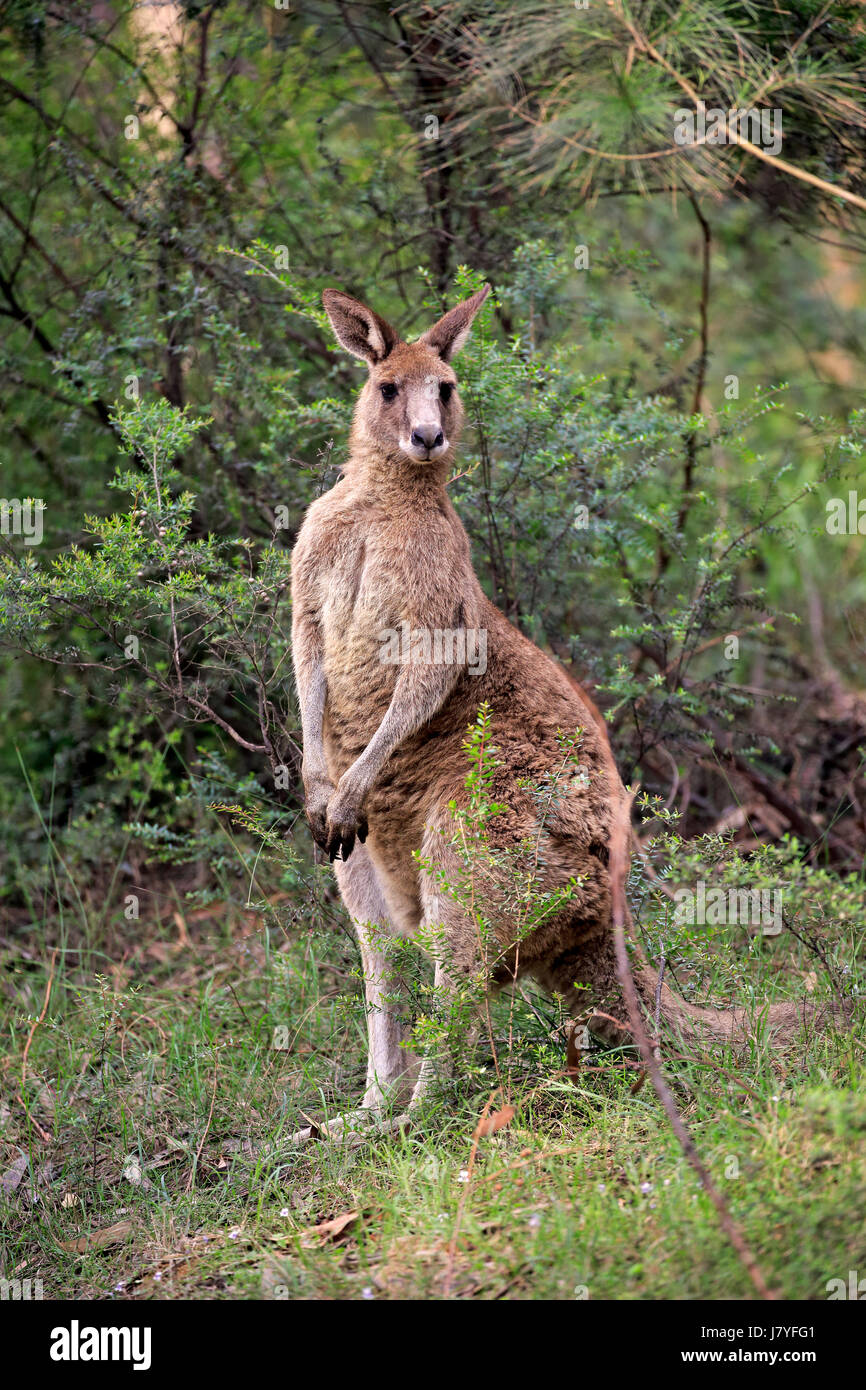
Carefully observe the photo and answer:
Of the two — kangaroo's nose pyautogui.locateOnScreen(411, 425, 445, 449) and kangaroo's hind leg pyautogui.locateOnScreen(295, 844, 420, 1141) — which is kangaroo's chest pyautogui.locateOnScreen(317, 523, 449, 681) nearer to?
kangaroo's nose pyautogui.locateOnScreen(411, 425, 445, 449)

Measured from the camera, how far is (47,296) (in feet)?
20.8

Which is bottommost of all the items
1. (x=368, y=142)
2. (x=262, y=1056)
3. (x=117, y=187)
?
(x=262, y=1056)

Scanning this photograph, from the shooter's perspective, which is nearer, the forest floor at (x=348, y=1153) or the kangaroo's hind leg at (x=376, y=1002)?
the forest floor at (x=348, y=1153)

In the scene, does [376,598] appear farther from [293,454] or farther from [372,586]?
[293,454]

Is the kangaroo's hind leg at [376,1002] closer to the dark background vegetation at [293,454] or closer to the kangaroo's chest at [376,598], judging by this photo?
the dark background vegetation at [293,454]

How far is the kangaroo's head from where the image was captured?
4.16m

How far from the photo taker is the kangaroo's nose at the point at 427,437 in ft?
13.4

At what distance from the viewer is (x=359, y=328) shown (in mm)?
4383

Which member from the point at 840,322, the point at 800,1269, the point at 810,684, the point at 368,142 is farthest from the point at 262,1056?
the point at 840,322

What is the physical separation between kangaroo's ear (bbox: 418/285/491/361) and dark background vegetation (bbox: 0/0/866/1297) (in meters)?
0.55

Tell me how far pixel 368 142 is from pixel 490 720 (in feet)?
12.8

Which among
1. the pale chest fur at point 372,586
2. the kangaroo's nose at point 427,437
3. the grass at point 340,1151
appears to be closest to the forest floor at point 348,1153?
the grass at point 340,1151

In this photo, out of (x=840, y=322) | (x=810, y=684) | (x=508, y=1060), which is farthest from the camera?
(x=840, y=322)

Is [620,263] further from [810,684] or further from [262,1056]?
[262,1056]
